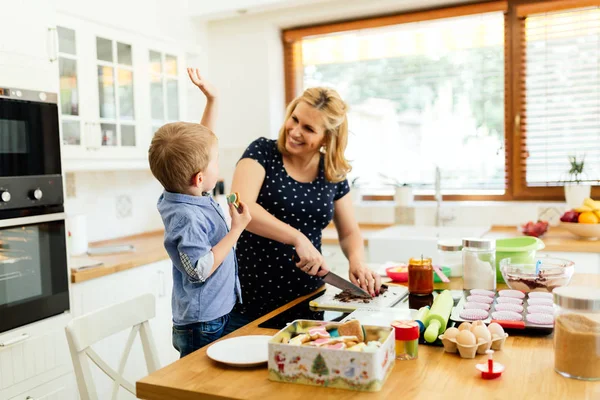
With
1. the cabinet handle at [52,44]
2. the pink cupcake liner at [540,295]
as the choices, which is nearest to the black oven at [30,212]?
the cabinet handle at [52,44]

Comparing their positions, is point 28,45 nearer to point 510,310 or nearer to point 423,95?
point 510,310

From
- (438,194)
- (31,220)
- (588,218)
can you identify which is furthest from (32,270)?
(588,218)

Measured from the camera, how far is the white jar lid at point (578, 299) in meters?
1.13

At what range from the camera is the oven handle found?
7.07 feet

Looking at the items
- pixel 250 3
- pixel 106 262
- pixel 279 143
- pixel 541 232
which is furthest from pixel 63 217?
pixel 541 232

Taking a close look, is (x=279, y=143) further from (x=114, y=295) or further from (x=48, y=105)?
(x=114, y=295)

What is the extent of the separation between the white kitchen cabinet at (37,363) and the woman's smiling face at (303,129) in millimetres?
1202

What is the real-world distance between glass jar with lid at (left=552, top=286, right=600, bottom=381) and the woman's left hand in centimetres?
66

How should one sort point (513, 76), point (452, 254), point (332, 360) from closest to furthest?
point (332, 360), point (452, 254), point (513, 76)

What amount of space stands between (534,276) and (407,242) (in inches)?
60.9

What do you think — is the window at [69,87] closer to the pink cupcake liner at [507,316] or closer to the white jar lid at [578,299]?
the pink cupcake liner at [507,316]

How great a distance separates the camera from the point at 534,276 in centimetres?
171

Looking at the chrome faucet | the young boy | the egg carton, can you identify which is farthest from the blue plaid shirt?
the chrome faucet

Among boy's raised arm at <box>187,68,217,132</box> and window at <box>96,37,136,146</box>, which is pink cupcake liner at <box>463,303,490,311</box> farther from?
window at <box>96,37,136,146</box>
